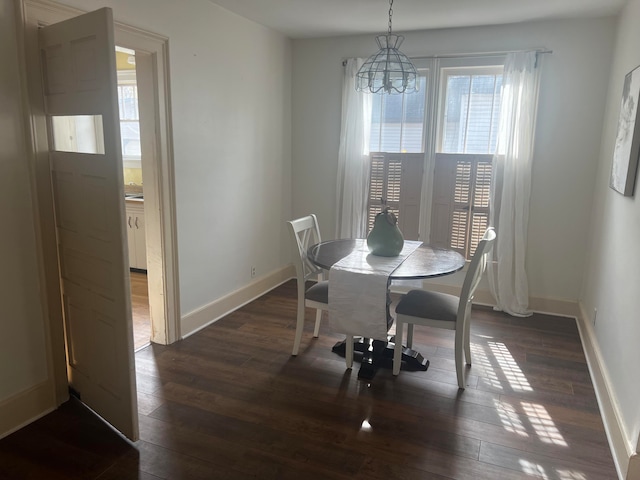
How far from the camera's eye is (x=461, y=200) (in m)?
4.35

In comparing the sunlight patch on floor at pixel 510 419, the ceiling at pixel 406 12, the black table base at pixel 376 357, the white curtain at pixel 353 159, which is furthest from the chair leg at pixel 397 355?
the ceiling at pixel 406 12

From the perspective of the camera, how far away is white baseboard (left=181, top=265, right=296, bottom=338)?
358 centimetres

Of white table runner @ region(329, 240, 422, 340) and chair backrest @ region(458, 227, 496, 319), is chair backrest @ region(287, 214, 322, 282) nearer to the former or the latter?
white table runner @ region(329, 240, 422, 340)

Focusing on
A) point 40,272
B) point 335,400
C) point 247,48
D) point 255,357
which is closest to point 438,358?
point 335,400

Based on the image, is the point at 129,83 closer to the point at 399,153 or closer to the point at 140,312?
the point at 140,312

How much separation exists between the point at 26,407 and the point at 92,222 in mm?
1065

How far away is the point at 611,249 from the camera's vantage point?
119 inches

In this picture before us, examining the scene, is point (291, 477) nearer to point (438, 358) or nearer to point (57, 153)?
point (438, 358)

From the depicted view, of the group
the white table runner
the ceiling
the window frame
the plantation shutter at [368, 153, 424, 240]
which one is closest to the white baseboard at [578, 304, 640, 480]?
the white table runner

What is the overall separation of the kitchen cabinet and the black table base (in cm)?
276

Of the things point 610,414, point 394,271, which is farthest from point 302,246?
point 610,414

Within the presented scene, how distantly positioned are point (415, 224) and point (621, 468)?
9.01ft

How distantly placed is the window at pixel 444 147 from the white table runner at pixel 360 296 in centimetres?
165

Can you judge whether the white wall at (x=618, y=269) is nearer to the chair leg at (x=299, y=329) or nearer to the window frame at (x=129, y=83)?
the chair leg at (x=299, y=329)
